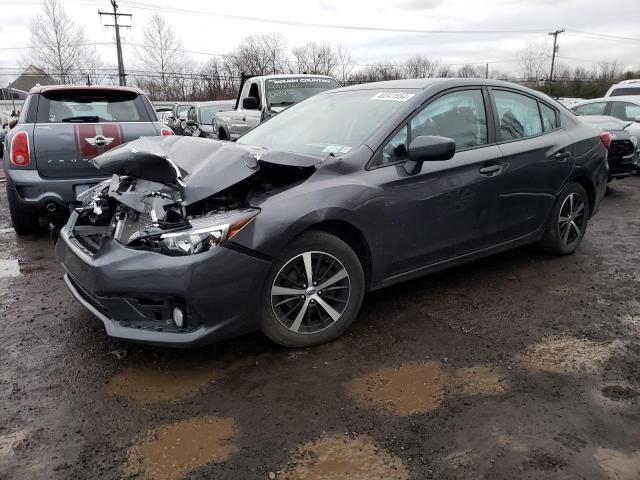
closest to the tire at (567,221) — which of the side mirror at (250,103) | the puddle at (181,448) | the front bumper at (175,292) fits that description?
the front bumper at (175,292)

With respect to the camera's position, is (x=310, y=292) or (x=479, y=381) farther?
(x=310, y=292)

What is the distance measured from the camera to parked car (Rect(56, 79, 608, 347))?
2824 millimetres

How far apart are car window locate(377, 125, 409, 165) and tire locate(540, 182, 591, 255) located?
1854mm

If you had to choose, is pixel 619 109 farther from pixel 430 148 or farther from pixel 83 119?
pixel 83 119

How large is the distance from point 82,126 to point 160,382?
3.67m

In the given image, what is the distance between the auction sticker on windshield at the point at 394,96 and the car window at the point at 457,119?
0.52 ft

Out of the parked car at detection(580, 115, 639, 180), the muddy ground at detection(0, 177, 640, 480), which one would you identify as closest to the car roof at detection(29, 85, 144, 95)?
the muddy ground at detection(0, 177, 640, 480)

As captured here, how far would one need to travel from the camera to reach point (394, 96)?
12.5 ft

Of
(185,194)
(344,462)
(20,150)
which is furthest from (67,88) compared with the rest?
(344,462)

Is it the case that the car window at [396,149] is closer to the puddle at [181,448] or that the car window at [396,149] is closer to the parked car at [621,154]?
the puddle at [181,448]

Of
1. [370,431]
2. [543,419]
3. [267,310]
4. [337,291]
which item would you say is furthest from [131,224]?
[543,419]

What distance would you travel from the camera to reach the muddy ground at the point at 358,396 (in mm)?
2256

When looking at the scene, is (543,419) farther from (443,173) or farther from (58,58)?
(58,58)

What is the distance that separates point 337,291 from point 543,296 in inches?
72.1
